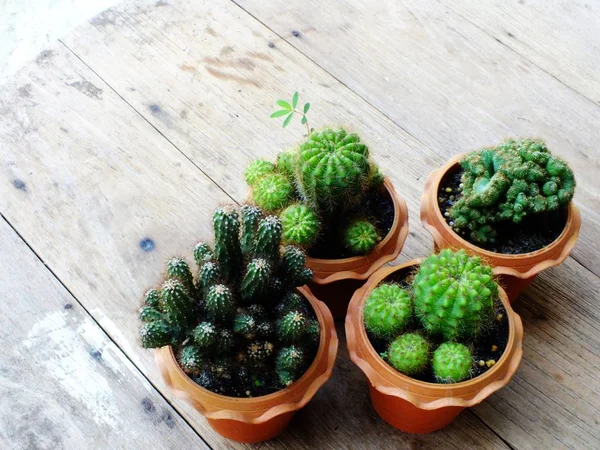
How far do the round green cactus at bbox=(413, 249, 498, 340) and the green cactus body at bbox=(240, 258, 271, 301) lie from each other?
0.26 metres

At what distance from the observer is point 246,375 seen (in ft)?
3.69

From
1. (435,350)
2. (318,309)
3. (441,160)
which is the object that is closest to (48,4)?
(441,160)

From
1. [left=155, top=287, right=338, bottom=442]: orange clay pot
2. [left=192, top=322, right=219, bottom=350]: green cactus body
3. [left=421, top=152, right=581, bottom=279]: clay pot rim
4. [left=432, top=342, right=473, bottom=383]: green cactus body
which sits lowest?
[left=155, top=287, right=338, bottom=442]: orange clay pot

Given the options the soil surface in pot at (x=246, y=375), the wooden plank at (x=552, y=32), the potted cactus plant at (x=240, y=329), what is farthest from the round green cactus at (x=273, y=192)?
the wooden plank at (x=552, y=32)

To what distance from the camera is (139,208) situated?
154cm

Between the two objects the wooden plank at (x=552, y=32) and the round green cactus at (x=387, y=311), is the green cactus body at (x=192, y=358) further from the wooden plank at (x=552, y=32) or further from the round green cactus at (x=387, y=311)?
the wooden plank at (x=552, y=32)

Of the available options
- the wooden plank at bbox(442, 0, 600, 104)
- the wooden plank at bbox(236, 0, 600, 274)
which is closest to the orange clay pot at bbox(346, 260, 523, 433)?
the wooden plank at bbox(236, 0, 600, 274)

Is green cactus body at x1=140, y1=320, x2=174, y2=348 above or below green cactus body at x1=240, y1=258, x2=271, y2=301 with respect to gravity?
below

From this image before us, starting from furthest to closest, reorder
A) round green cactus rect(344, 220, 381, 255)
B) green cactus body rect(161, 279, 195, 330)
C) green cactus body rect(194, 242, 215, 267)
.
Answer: round green cactus rect(344, 220, 381, 255) → green cactus body rect(194, 242, 215, 267) → green cactus body rect(161, 279, 195, 330)

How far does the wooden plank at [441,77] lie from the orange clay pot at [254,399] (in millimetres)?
673

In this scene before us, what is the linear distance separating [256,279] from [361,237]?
0.28 m

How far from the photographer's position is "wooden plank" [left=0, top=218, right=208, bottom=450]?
1269mm

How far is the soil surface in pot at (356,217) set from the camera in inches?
50.5

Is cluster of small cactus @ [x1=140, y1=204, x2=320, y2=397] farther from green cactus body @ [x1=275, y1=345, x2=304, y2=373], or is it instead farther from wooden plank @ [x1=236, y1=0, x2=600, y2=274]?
wooden plank @ [x1=236, y1=0, x2=600, y2=274]
